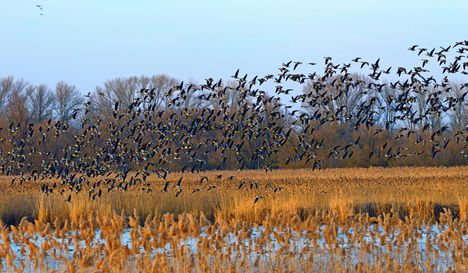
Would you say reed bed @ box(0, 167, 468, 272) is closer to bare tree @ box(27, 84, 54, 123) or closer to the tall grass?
the tall grass

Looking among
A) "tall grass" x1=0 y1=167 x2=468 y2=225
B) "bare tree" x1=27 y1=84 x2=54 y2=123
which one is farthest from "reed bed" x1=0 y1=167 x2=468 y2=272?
"bare tree" x1=27 y1=84 x2=54 y2=123

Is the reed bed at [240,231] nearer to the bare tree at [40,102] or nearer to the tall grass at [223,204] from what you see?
the tall grass at [223,204]

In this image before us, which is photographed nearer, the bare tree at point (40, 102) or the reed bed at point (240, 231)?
the reed bed at point (240, 231)

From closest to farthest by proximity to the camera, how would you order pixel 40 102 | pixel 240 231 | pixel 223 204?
pixel 240 231
pixel 223 204
pixel 40 102

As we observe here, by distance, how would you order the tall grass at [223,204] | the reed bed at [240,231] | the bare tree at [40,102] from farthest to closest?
the bare tree at [40,102]
the tall grass at [223,204]
the reed bed at [240,231]

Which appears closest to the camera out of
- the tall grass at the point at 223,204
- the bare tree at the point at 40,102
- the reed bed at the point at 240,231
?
the reed bed at the point at 240,231

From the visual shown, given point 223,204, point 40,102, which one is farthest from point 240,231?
point 40,102

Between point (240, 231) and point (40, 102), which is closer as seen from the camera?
point (240, 231)

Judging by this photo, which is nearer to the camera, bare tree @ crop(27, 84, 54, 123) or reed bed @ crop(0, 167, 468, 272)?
reed bed @ crop(0, 167, 468, 272)

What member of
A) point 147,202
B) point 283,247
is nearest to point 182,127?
point 147,202

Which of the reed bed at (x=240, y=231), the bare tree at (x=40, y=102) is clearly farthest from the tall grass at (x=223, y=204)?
the bare tree at (x=40, y=102)

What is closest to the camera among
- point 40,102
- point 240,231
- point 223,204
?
point 240,231

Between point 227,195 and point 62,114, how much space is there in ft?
175

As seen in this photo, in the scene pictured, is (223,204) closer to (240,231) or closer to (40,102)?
(240,231)
